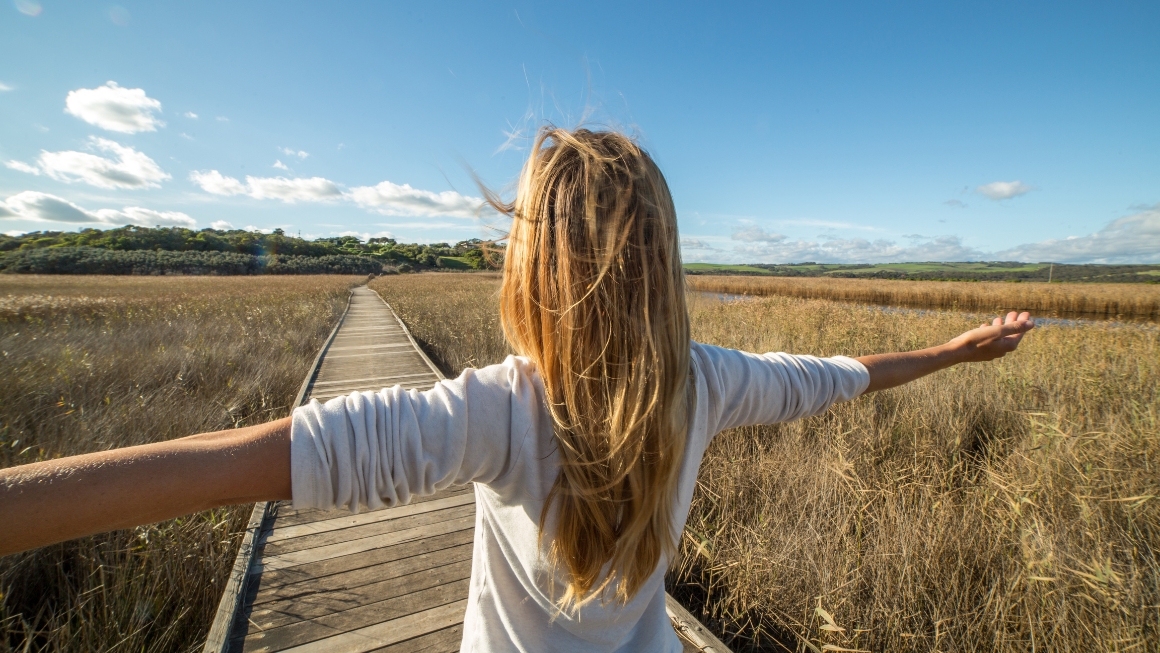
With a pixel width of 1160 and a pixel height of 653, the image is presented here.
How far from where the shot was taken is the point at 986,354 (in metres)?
1.68

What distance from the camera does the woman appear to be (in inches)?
25.3

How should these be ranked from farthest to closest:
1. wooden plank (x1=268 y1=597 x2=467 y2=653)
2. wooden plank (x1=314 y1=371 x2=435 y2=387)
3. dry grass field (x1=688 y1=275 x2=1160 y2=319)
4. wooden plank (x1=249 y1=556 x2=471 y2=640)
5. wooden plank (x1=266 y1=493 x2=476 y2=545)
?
dry grass field (x1=688 y1=275 x2=1160 y2=319) < wooden plank (x1=314 y1=371 x2=435 y2=387) < wooden plank (x1=266 y1=493 x2=476 y2=545) < wooden plank (x1=249 y1=556 x2=471 y2=640) < wooden plank (x1=268 y1=597 x2=467 y2=653)

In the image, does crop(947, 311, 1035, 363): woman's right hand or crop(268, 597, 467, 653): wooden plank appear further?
crop(268, 597, 467, 653): wooden plank

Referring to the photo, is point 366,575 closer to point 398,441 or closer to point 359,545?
point 359,545

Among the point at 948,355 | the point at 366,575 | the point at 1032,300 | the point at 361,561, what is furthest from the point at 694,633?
the point at 1032,300

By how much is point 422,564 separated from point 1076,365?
697 centimetres

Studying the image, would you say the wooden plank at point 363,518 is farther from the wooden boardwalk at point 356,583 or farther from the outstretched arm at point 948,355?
the outstretched arm at point 948,355

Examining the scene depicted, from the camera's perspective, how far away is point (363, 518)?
122 inches

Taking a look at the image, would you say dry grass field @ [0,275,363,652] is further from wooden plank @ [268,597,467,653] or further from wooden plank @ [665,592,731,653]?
wooden plank @ [665,592,731,653]

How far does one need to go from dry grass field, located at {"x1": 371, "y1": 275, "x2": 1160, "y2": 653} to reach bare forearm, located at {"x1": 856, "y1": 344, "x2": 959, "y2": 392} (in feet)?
2.05

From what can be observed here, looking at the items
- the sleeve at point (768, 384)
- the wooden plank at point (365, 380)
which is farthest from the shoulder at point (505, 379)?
the wooden plank at point (365, 380)

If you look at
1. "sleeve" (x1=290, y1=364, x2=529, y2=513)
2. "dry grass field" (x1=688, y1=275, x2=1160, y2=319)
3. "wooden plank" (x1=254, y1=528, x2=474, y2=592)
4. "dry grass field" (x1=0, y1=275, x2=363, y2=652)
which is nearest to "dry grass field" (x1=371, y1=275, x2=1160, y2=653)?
"sleeve" (x1=290, y1=364, x2=529, y2=513)

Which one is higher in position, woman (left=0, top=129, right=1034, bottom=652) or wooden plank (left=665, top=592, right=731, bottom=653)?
woman (left=0, top=129, right=1034, bottom=652)

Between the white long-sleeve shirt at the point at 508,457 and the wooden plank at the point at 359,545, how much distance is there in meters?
1.96
